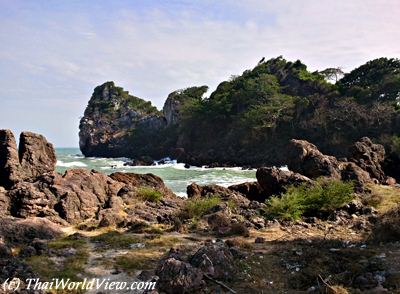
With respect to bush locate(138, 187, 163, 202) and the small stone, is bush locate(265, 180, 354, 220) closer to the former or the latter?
the small stone

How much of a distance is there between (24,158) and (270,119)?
4614 cm

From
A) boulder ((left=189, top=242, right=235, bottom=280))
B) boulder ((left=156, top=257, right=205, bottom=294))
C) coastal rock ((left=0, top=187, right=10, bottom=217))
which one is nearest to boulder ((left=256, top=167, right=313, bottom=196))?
boulder ((left=189, top=242, right=235, bottom=280))

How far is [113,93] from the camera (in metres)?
104

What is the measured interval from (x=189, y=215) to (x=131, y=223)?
7.37 feet

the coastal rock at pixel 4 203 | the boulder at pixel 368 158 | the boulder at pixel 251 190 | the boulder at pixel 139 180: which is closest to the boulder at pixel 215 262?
the coastal rock at pixel 4 203

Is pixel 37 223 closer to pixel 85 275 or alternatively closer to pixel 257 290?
pixel 85 275

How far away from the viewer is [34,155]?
55.7ft

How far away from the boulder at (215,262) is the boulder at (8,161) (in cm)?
1033

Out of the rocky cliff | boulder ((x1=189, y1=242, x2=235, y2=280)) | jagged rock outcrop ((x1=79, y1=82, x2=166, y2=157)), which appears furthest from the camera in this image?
jagged rock outcrop ((x1=79, y1=82, x2=166, y2=157))

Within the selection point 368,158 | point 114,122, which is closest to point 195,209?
point 368,158

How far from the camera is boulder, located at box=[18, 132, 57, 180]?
16.5 meters

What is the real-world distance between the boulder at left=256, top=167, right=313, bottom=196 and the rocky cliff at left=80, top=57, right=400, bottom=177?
49.1ft

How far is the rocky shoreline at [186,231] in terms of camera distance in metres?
7.68

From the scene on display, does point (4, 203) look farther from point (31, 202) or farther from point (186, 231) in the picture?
point (186, 231)
